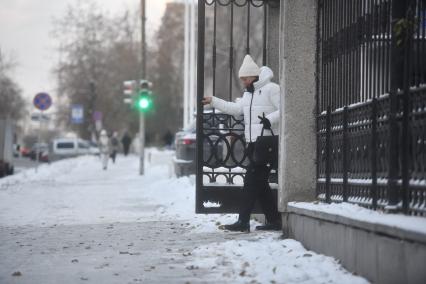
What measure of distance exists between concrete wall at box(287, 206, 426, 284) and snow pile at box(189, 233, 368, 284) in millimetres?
114

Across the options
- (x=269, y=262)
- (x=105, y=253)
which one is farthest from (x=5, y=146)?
(x=269, y=262)

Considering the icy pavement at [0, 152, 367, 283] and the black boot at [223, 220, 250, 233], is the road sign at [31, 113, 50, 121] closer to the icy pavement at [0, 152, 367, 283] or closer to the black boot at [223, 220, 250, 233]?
the icy pavement at [0, 152, 367, 283]

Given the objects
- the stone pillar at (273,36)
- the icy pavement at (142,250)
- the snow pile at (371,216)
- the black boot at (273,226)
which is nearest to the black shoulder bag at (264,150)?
the black boot at (273,226)

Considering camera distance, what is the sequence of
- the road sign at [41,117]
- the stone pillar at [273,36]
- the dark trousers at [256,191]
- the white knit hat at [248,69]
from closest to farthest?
the dark trousers at [256,191] → the white knit hat at [248,69] → the stone pillar at [273,36] → the road sign at [41,117]

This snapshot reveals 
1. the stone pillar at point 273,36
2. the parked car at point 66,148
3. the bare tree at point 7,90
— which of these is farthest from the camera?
the bare tree at point 7,90

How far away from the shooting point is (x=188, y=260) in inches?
337

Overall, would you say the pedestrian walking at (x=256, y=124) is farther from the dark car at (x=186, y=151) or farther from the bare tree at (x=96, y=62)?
the bare tree at (x=96, y=62)

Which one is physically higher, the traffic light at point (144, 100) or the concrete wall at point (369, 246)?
the traffic light at point (144, 100)

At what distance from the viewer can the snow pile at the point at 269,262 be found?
7133 millimetres

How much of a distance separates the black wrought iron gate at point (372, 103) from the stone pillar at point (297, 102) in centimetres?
13

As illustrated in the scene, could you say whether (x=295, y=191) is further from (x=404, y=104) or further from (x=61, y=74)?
(x=61, y=74)

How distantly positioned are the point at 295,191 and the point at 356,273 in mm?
2828

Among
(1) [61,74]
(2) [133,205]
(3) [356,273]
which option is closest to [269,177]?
(3) [356,273]

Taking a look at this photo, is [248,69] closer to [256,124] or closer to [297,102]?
[256,124]
